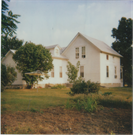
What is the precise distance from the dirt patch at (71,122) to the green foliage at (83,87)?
2.51ft

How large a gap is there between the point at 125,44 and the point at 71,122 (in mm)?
2215

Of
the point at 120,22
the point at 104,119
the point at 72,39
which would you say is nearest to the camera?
the point at 104,119

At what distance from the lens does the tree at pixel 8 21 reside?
13.6 ft

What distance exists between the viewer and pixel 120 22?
3414 millimetres

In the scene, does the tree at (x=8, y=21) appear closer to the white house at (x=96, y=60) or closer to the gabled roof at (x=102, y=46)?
the white house at (x=96, y=60)

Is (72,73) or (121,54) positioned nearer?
(121,54)

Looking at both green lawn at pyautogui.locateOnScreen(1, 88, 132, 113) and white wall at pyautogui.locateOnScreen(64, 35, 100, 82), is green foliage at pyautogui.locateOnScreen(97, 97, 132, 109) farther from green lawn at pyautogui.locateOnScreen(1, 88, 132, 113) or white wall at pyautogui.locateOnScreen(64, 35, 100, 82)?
white wall at pyautogui.locateOnScreen(64, 35, 100, 82)

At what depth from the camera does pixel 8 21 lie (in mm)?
4141

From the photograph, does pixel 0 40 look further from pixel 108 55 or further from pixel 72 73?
pixel 108 55

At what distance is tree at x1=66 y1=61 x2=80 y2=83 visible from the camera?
393 cm

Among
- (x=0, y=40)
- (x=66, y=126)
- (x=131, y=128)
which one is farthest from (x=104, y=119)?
(x=0, y=40)

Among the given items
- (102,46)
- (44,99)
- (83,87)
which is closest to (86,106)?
(83,87)

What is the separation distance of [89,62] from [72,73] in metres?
0.65

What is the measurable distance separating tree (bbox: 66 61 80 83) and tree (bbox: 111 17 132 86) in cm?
111
